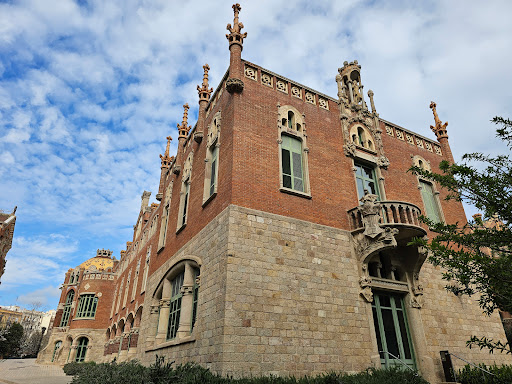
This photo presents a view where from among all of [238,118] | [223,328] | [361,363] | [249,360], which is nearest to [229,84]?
[238,118]

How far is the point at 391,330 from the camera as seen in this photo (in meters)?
11.6

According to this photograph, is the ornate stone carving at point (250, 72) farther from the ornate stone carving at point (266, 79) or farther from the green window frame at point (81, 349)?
the green window frame at point (81, 349)

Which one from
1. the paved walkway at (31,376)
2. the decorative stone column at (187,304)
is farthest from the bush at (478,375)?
the paved walkway at (31,376)

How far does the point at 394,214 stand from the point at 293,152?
4211mm

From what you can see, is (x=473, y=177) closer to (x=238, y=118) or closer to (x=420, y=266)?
(x=420, y=266)

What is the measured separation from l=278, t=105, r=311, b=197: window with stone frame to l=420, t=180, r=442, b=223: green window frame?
268 inches

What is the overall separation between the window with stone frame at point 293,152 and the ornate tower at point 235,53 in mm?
1936

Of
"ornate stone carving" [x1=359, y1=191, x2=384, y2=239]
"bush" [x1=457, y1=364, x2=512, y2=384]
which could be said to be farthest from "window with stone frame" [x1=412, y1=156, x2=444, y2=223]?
"bush" [x1=457, y1=364, x2=512, y2=384]

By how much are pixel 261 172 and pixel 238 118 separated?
2.14 meters

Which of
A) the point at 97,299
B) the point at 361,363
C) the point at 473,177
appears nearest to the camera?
the point at 473,177

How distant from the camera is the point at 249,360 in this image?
858 cm

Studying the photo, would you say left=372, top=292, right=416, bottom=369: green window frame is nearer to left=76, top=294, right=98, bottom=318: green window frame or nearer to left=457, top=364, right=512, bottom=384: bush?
left=457, top=364, right=512, bottom=384: bush

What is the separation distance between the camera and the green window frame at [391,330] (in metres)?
11.1

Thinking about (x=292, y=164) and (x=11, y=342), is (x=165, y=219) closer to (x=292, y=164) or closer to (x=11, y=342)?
(x=292, y=164)
